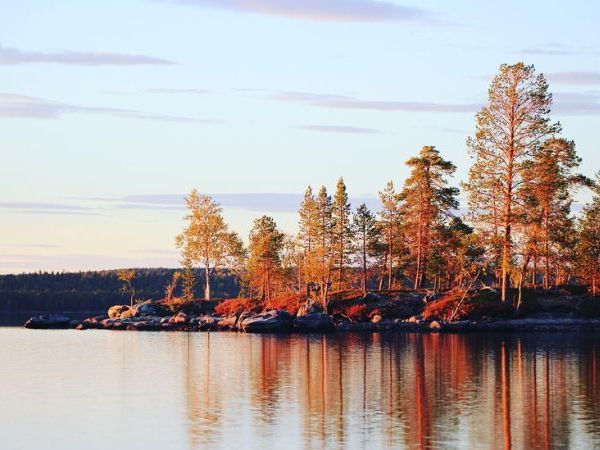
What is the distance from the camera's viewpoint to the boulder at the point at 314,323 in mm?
98562

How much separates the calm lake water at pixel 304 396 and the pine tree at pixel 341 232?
41.7m

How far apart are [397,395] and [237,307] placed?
70067mm

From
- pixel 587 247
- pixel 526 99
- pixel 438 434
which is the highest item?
pixel 526 99

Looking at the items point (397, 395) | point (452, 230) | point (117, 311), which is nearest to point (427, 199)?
point (452, 230)

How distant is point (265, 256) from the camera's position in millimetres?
123500

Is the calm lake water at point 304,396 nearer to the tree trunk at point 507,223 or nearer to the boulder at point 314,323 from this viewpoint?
the boulder at point 314,323

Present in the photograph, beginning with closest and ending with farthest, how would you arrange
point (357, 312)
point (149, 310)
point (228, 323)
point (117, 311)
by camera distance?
point (357, 312), point (228, 323), point (149, 310), point (117, 311)

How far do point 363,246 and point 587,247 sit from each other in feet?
90.9

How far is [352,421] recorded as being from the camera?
38250mm

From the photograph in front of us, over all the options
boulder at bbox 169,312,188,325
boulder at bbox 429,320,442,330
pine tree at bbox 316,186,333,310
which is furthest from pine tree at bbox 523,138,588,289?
boulder at bbox 169,312,188,325

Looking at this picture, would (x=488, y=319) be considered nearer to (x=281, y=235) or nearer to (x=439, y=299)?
(x=439, y=299)

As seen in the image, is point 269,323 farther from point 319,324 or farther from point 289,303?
point 289,303

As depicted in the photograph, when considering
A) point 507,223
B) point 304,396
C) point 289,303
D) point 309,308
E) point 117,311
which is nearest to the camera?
point 304,396

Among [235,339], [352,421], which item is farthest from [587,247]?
[352,421]
